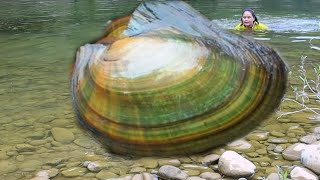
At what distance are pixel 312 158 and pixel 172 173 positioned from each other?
1.12 metres

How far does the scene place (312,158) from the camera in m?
3.44

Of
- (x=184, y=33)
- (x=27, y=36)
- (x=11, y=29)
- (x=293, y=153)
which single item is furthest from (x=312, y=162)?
(x=11, y=29)

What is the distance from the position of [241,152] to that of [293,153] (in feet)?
1.49

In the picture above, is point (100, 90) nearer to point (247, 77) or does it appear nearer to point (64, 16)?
point (247, 77)

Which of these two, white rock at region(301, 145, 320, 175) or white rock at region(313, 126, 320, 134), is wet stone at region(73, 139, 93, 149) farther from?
white rock at region(313, 126, 320, 134)

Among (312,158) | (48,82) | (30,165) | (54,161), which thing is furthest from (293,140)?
(48,82)

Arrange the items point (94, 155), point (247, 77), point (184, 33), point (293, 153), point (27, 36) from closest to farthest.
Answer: point (293, 153), point (94, 155), point (247, 77), point (184, 33), point (27, 36)

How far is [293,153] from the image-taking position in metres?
3.85

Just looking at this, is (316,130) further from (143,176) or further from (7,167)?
(7,167)

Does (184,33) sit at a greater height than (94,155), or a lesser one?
greater

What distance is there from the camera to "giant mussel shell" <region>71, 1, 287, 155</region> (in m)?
3.91

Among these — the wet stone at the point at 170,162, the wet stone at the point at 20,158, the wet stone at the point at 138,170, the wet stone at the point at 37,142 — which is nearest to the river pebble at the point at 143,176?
the wet stone at the point at 138,170

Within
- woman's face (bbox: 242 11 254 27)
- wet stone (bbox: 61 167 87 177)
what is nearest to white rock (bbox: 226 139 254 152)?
wet stone (bbox: 61 167 87 177)

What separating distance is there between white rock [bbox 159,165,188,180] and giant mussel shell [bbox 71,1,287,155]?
258mm
